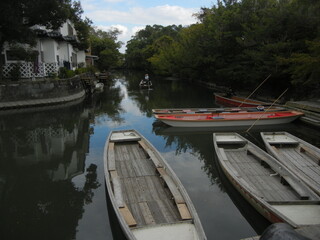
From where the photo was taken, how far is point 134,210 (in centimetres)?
586

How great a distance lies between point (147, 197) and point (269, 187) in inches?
119

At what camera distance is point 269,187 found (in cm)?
700

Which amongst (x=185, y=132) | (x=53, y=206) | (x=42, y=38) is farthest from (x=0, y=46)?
(x=53, y=206)

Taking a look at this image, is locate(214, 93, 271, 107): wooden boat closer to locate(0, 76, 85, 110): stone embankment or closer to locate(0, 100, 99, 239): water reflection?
locate(0, 100, 99, 239): water reflection

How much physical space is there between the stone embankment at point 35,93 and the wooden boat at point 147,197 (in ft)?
41.7

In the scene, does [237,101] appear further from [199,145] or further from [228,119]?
[199,145]

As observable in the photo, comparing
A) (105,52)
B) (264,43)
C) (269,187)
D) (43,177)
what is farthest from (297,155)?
(105,52)

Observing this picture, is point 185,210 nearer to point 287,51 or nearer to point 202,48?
point 287,51

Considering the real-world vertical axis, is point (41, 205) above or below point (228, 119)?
below

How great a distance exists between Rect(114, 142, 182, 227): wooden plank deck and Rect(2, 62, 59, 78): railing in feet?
50.4

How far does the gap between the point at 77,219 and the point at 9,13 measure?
1412 cm

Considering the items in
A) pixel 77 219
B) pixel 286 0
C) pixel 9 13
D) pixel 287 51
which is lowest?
pixel 77 219

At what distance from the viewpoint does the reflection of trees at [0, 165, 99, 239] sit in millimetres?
5959

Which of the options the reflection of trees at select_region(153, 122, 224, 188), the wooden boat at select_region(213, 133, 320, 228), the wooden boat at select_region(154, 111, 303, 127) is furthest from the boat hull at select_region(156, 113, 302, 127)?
the wooden boat at select_region(213, 133, 320, 228)
